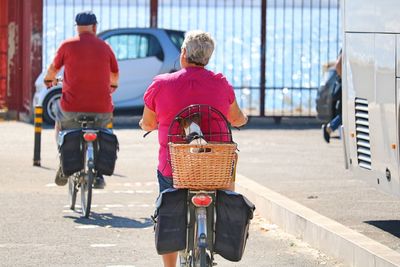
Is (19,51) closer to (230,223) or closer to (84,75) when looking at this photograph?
(84,75)

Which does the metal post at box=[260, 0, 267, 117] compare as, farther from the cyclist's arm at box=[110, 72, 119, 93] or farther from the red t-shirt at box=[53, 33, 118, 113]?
the red t-shirt at box=[53, 33, 118, 113]

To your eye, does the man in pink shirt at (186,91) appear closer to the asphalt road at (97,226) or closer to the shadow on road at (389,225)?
the asphalt road at (97,226)

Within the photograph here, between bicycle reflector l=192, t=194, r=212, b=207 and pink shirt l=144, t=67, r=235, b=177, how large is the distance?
1.38ft

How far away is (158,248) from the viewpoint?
8188mm

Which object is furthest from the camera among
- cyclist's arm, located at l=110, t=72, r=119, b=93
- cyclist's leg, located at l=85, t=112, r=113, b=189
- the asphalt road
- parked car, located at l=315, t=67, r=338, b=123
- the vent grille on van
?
parked car, located at l=315, t=67, r=338, b=123

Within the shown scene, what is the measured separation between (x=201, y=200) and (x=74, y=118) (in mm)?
5798

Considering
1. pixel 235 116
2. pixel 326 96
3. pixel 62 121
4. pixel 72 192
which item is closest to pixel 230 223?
pixel 235 116

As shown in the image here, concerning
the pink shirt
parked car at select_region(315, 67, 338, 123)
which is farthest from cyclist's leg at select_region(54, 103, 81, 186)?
parked car at select_region(315, 67, 338, 123)

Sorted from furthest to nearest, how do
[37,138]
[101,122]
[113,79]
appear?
[37,138]
[113,79]
[101,122]

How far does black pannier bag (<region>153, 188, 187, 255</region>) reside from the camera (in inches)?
322

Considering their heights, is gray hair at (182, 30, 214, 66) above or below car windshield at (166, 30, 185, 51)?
above

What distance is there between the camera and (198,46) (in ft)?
27.9

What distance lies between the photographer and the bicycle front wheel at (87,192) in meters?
13.1

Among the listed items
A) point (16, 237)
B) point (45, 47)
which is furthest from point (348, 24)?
point (45, 47)
